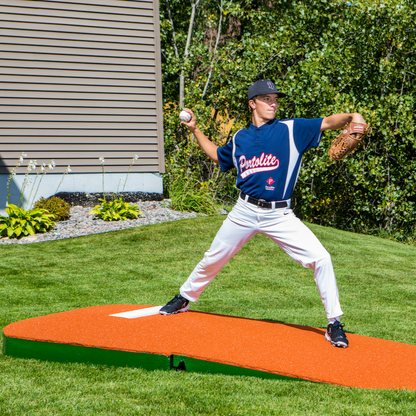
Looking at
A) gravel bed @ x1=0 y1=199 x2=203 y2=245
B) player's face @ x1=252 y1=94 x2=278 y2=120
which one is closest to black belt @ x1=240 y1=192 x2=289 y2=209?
player's face @ x1=252 y1=94 x2=278 y2=120

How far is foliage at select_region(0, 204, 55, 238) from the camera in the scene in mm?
8953

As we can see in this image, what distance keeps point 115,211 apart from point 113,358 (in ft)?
21.6

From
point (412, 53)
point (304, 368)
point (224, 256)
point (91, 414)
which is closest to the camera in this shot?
point (91, 414)

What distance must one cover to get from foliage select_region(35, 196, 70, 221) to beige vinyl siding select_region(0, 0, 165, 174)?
128 cm

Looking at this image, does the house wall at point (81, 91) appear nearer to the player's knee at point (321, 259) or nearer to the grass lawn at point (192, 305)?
the grass lawn at point (192, 305)

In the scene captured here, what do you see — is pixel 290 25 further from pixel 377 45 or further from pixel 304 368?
pixel 304 368

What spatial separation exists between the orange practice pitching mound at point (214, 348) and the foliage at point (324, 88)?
298 inches

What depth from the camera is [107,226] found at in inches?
377

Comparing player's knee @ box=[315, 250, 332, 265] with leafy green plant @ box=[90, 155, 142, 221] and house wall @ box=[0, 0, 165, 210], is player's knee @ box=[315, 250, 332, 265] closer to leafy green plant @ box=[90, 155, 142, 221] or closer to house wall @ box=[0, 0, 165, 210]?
leafy green plant @ box=[90, 155, 142, 221]

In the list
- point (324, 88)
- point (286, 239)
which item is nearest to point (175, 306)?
point (286, 239)

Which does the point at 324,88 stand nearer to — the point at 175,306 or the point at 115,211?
the point at 115,211

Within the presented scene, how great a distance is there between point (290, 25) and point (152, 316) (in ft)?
33.2

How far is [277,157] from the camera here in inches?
151

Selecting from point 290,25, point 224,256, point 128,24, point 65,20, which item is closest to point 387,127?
point 290,25
